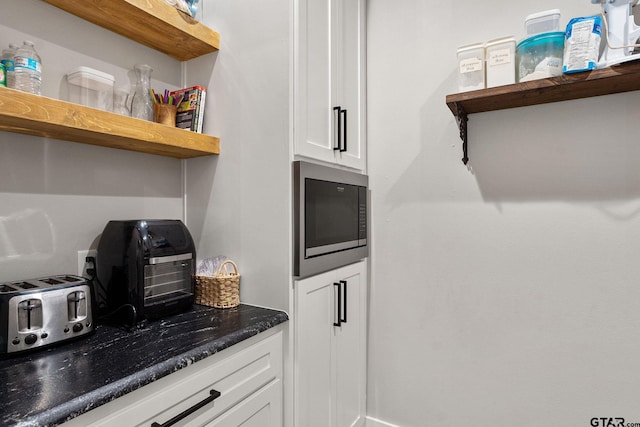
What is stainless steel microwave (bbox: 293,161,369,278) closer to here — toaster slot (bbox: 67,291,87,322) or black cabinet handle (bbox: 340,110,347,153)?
black cabinet handle (bbox: 340,110,347,153)

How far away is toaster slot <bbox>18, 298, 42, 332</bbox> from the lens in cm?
92

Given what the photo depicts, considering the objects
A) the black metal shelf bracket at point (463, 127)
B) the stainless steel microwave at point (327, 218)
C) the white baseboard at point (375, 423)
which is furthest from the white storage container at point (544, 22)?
the white baseboard at point (375, 423)

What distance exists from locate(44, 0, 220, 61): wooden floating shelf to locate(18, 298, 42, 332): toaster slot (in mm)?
979

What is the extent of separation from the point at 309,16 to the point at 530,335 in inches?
65.0

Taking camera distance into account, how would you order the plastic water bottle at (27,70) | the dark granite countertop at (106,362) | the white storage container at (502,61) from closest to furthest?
the dark granite countertop at (106,362) < the plastic water bottle at (27,70) < the white storage container at (502,61)

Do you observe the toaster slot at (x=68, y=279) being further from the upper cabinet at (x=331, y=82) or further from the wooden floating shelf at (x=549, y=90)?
the wooden floating shelf at (x=549, y=90)

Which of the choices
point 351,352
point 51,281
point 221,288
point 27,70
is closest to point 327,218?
point 221,288

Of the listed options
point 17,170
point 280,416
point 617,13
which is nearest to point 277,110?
point 17,170

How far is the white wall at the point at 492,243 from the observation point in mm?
1374

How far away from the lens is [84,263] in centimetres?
129

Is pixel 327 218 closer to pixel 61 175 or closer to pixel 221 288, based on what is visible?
pixel 221 288

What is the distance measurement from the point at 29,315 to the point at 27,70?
70 cm

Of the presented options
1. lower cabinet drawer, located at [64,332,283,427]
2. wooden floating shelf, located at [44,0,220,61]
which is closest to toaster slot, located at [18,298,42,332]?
lower cabinet drawer, located at [64,332,283,427]

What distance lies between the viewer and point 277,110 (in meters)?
1.32
